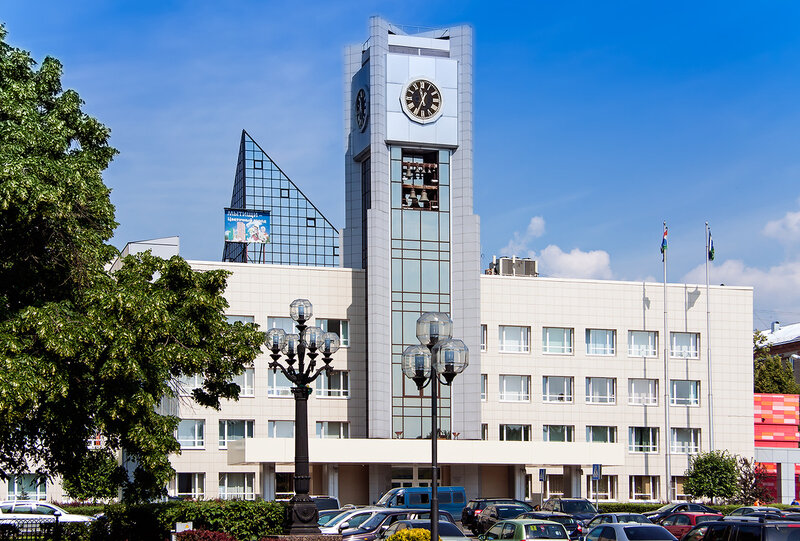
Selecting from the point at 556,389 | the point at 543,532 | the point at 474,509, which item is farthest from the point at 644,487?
the point at 543,532

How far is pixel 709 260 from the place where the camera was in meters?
74.8

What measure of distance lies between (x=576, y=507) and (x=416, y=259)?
24686 millimetres

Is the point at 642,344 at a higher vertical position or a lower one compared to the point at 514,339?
lower

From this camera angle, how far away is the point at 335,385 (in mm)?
70500

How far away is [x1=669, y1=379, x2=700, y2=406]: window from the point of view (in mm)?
75688

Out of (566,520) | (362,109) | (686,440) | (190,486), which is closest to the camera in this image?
(566,520)

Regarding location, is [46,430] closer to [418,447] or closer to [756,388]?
[418,447]

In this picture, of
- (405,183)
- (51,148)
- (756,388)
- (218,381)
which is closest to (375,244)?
(405,183)

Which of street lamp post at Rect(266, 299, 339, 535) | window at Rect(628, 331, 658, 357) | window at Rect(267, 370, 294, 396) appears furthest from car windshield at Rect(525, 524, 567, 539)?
window at Rect(628, 331, 658, 357)

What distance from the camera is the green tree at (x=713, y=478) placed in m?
69.1

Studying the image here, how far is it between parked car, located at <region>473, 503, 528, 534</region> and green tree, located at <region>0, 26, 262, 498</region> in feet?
51.9

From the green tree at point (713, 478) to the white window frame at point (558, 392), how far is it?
940 centimetres

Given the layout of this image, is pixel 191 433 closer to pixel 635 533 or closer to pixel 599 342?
pixel 599 342

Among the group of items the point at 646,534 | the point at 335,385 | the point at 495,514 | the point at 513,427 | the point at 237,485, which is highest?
the point at 335,385
